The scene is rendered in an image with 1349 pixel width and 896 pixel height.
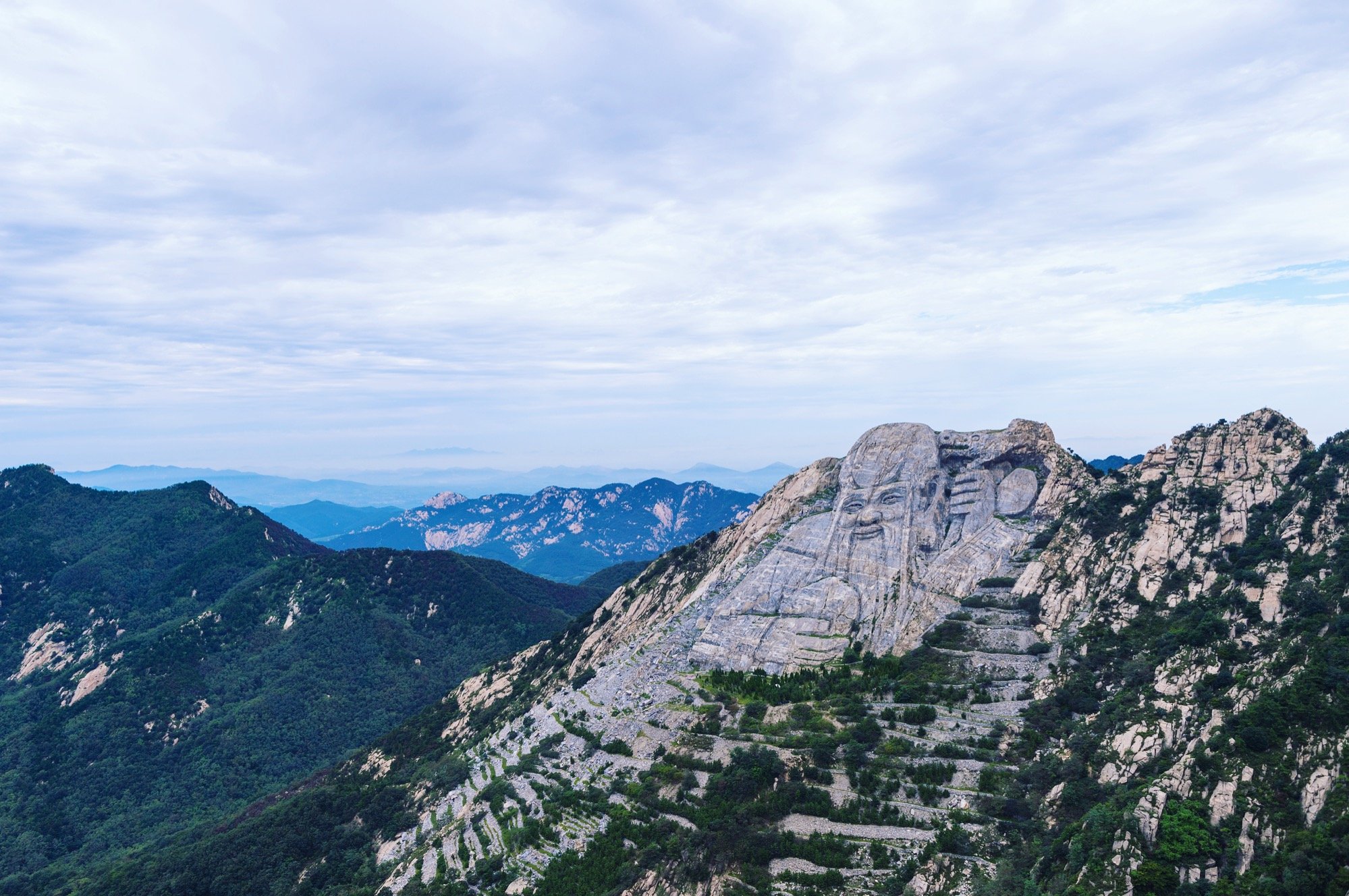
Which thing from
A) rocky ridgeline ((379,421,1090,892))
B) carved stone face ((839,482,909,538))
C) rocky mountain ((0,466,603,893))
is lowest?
rocky mountain ((0,466,603,893))

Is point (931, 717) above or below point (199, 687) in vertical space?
above

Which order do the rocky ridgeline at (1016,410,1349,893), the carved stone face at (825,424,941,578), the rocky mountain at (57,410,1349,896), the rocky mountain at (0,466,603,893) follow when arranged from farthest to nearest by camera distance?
the rocky mountain at (0,466,603,893)
the carved stone face at (825,424,941,578)
the rocky mountain at (57,410,1349,896)
the rocky ridgeline at (1016,410,1349,893)

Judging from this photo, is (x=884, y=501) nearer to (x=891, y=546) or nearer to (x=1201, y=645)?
(x=891, y=546)

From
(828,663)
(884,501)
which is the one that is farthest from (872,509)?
(828,663)

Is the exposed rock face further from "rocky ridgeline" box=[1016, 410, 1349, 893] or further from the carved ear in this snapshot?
"rocky ridgeline" box=[1016, 410, 1349, 893]

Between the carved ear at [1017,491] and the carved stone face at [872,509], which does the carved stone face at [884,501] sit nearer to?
the carved stone face at [872,509]

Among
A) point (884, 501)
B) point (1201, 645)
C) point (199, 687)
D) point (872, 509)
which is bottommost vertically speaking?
point (199, 687)

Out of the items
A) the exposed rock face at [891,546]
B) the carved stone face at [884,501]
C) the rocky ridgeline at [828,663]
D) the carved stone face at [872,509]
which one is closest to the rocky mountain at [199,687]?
the rocky ridgeline at [828,663]

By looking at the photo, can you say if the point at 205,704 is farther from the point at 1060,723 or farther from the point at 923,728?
the point at 1060,723

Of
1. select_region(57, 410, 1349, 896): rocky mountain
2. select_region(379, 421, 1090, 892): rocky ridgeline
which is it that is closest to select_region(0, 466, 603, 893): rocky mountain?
select_region(57, 410, 1349, 896): rocky mountain
